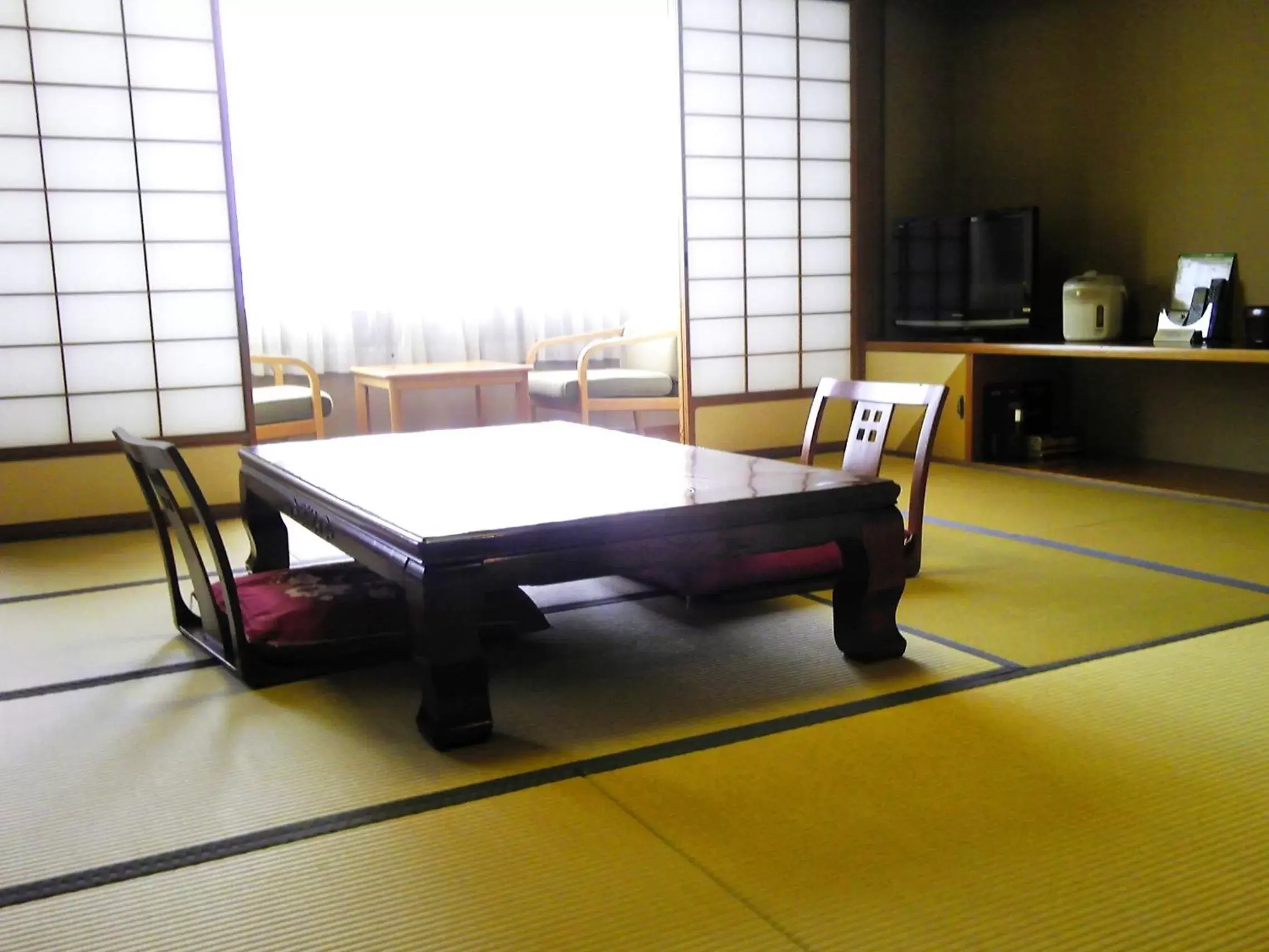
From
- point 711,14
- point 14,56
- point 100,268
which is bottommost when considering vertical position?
point 100,268

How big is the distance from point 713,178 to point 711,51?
1.88 feet

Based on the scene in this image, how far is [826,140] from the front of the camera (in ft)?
18.8

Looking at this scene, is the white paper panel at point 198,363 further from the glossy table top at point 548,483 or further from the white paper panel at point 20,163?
the glossy table top at point 548,483

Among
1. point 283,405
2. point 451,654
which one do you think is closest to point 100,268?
point 283,405

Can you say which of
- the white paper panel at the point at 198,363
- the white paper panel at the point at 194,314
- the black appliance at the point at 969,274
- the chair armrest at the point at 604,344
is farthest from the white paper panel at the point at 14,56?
the black appliance at the point at 969,274

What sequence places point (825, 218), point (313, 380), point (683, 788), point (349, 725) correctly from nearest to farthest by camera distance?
point (683, 788)
point (349, 725)
point (313, 380)
point (825, 218)

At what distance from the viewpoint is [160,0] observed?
432 centimetres

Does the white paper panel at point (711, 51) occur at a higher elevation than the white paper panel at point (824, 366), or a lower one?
higher

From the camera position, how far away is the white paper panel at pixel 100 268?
429cm

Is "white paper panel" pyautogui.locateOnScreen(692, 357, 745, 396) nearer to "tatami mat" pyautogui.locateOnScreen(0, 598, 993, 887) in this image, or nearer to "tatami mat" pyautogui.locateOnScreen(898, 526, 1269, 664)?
"tatami mat" pyautogui.locateOnScreen(898, 526, 1269, 664)

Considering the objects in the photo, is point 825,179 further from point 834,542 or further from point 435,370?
point 834,542

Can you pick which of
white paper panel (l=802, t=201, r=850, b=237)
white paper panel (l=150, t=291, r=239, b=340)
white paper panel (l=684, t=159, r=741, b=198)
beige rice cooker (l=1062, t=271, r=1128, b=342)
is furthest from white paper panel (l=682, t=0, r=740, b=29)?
white paper panel (l=150, t=291, r=239, b=340)

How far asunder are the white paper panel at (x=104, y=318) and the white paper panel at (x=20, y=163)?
416mm

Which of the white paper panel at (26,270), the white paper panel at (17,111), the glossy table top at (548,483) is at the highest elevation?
the white paper panel at (17,111)
